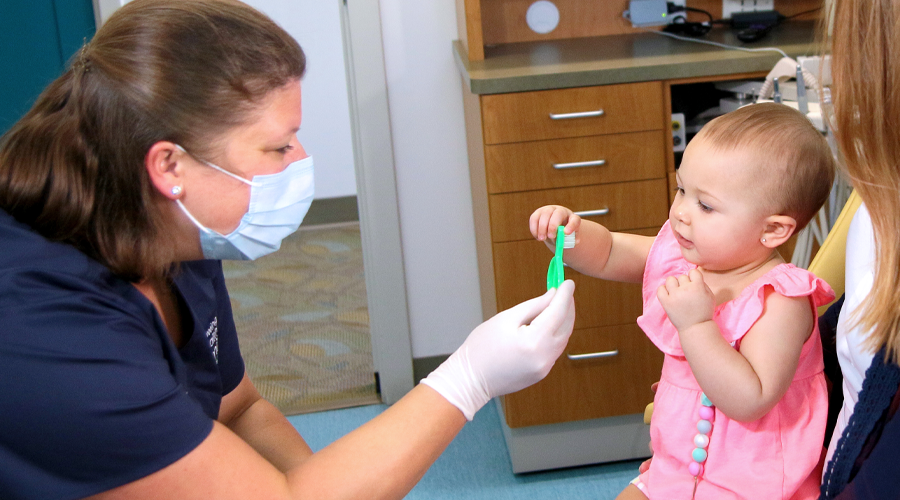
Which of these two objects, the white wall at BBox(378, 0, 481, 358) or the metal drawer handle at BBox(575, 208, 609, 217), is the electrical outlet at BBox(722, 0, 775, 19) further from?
the metal drawer handle at BBox(575, 208, 609, 217)

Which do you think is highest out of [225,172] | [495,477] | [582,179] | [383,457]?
[225,172]

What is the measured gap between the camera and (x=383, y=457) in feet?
3.15

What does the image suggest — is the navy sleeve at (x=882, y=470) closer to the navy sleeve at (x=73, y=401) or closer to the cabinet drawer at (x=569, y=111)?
the navy sleeve at (x=73, y=401)

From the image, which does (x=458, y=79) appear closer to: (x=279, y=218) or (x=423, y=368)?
(x=423, y=368)

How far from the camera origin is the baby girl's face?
1.03m

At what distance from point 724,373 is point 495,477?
51.6 inches

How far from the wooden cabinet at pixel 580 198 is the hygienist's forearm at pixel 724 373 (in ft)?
3.18

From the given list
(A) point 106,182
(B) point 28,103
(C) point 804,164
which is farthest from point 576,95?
(B) point 28,103

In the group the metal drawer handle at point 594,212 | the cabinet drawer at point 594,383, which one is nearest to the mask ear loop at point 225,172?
the metal drawer handle at point 594,212

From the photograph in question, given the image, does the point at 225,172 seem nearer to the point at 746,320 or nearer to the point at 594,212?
the point at 746,320

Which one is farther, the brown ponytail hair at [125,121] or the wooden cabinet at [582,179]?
the wooden cabinet at [582,179]

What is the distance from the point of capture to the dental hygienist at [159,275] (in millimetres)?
818

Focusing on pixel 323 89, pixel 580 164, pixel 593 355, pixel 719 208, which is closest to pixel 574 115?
pixel 580 164

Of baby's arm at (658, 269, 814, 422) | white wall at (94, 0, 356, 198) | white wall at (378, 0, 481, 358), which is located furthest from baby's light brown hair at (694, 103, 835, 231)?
white wall at (94, 0, 356, 198)
